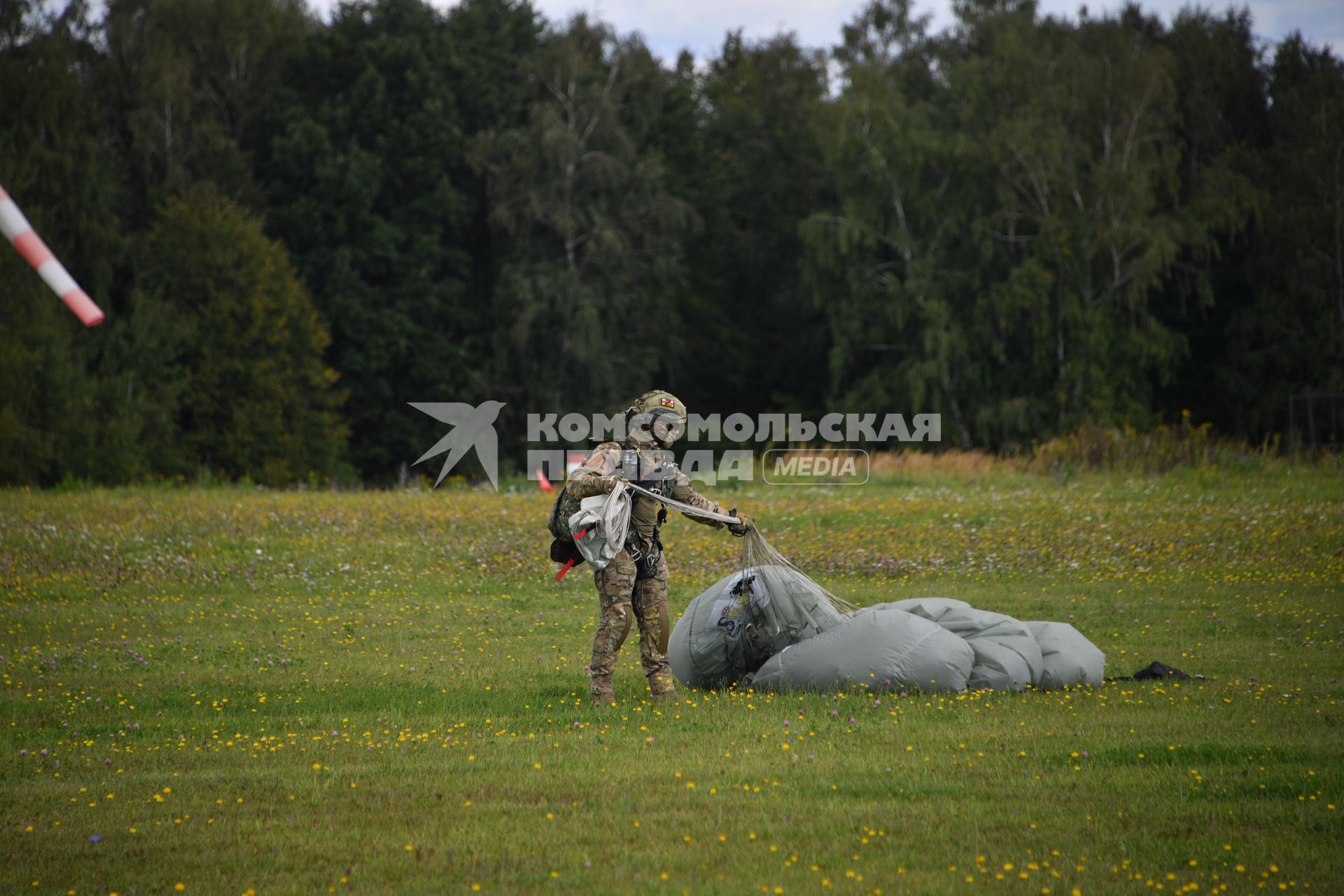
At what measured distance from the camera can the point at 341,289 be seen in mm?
42500

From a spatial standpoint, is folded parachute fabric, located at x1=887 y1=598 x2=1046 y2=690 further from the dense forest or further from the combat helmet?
the dense forest

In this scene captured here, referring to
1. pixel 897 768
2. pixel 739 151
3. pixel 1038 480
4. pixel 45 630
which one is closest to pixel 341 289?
pixel 739 151

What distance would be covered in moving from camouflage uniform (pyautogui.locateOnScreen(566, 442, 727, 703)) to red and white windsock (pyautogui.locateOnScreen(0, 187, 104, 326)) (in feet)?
17.1

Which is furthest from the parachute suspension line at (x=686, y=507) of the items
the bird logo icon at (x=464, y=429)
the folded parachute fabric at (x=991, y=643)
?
the bird logo icon at (x=464, y=429)

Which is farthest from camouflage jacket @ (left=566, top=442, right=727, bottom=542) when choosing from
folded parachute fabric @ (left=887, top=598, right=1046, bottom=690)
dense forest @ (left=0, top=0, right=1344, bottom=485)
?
dense forest @ (left=0, top=0, right=1344, bottom=485)

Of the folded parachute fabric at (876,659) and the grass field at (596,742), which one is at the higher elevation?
the folded parachute fabric at (876,659)

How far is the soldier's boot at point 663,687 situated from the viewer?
9.23 m

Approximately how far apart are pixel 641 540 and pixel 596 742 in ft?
6.02

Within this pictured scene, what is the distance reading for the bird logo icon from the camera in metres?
43.4

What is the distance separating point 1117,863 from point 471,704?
17.2ft

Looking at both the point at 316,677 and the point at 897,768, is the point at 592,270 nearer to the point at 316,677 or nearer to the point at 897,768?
the point at 316,677

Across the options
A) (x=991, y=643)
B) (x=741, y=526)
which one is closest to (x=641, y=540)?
(x=741, y=526)

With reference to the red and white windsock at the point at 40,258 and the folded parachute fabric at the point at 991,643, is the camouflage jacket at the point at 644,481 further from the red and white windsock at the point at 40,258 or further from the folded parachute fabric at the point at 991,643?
the red and white windsock at the point at 40,258

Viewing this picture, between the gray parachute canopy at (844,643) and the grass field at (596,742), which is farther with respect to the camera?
the gray parachute canopy at (844,643)
